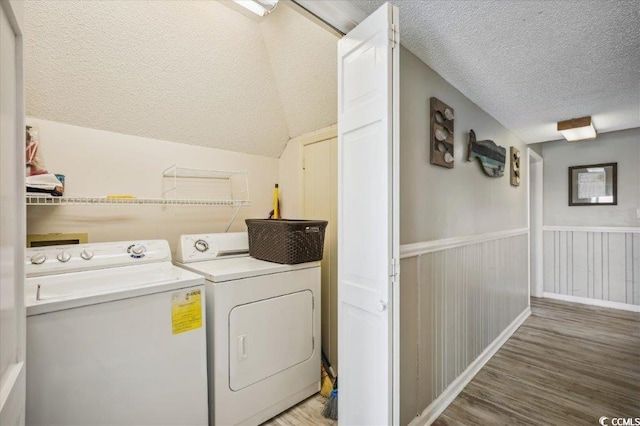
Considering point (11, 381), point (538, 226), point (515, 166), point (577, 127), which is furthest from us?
point (538, 226)

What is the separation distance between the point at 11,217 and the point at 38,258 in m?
0.97

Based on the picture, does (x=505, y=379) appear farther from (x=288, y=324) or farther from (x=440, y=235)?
(x=288, y=324)

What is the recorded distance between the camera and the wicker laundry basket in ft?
5.98

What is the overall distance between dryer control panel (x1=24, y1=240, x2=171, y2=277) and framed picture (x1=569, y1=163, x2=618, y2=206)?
4.81 metres

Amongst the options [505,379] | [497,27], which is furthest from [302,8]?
[505,379]

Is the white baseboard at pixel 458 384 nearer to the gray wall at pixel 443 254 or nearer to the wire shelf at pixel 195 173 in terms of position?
the gray wall at pixel 443 254

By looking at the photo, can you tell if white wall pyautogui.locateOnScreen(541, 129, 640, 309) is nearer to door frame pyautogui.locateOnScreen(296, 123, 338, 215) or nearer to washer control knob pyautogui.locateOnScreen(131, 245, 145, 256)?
door frame pyautogui.locateOnScreen(296, 123, 338, 215)

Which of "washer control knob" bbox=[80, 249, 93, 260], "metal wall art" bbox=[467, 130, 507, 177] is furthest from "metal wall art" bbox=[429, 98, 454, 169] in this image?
"washer control knob" bbox=[80, 249, 93, 260]

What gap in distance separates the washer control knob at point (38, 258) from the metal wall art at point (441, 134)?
2.07m

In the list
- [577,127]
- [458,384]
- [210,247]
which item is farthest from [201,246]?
[577,127]

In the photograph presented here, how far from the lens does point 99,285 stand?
4.35 ft

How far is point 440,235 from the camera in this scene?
1.88 m

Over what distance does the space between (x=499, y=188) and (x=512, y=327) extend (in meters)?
1.46

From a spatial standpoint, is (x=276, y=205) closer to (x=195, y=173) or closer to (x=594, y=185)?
(x=195, y=173)
